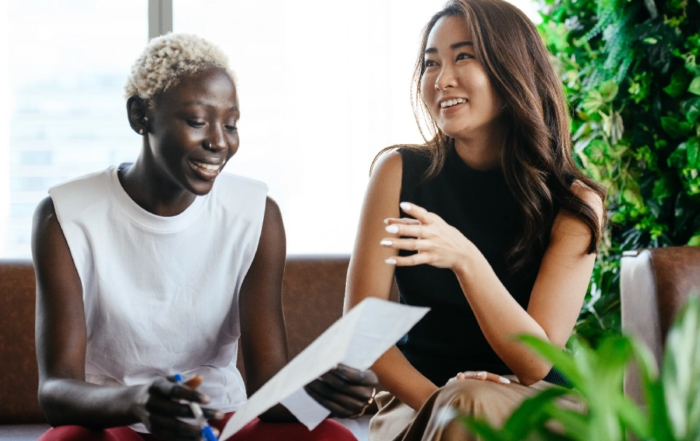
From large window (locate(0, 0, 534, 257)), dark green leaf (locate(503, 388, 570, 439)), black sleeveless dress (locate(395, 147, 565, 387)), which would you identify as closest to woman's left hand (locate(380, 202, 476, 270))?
black sleeveless dress (locate(395, 147, 565, 387))

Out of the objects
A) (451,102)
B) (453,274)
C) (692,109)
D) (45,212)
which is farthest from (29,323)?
(692,109)

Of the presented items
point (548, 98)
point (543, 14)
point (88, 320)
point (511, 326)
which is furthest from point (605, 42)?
point (88, 320)

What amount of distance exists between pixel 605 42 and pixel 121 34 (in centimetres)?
182

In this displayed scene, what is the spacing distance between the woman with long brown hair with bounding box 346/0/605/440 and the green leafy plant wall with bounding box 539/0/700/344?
824mm

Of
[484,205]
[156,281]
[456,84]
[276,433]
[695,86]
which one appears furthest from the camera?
[695,86]

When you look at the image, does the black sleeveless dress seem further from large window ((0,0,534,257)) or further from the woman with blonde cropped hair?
large window ((0,0,534,257))

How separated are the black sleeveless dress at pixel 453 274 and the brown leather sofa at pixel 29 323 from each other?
1.61 ft

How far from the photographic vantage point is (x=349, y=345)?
0.92m

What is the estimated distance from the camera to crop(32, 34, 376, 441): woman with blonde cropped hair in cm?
143

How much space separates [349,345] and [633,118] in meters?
1.98

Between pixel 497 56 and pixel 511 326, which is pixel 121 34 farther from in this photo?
pixel 511 326

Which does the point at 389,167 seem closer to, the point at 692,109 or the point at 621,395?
the point at 692,109

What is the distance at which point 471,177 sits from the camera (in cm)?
178

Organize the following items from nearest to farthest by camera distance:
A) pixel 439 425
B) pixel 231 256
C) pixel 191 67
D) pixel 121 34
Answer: pixel 439 425, pixel 191 67, pixel 231 256, pixel 121 34
